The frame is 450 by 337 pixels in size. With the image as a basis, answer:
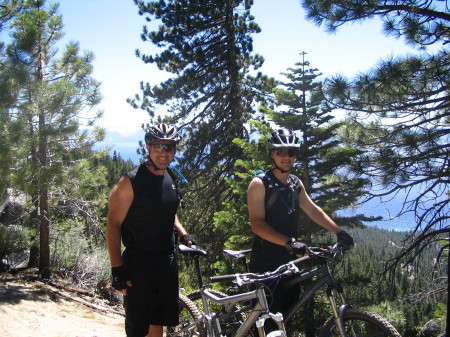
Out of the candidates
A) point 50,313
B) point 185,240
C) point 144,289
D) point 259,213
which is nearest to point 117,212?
point 144,289

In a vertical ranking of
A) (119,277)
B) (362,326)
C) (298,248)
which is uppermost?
(298,248)

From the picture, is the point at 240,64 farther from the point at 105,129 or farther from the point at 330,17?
the point at 330,17

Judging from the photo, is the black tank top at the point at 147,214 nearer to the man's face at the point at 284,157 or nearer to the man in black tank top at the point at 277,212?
the man in black tank top at the point at 277,212

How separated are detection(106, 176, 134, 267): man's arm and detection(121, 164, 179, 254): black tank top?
5cm

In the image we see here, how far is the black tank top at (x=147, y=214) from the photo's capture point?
302 centimetres

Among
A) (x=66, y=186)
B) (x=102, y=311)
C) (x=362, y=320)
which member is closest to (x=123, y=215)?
(x=362, y=320)

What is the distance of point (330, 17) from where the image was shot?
6359 mm

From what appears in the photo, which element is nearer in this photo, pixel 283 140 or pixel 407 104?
pixel 283 140

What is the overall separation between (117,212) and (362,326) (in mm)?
2002

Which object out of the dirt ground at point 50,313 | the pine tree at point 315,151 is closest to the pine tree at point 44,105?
the dirt ground at point 50,313

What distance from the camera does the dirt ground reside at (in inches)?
213

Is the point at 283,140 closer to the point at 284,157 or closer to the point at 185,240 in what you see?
the point at 284,157

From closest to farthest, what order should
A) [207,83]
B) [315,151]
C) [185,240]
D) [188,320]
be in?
[185,240]
[188,320]
[315,151]
[207,83]

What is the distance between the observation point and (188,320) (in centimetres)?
375
